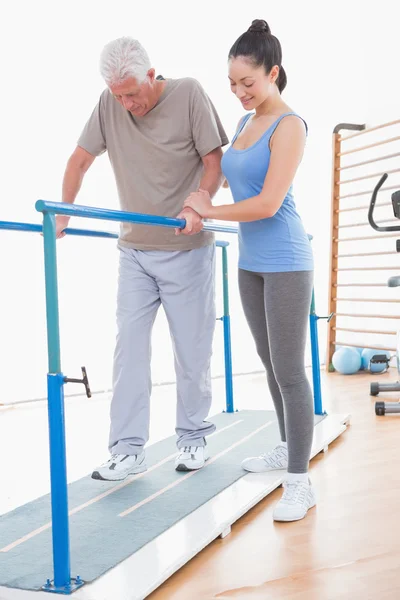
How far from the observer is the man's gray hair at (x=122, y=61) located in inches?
84.4

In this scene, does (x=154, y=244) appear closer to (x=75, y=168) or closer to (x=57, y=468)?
(x=75, y=168)

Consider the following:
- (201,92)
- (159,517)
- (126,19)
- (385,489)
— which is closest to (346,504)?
(385,489)

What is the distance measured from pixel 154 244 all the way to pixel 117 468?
703 mm

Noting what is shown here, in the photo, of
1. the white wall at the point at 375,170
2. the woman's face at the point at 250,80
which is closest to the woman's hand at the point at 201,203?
the woman's face at the point at 250,80

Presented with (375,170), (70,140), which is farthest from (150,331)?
(375,170)

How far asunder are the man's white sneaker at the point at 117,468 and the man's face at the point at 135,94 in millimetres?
1065

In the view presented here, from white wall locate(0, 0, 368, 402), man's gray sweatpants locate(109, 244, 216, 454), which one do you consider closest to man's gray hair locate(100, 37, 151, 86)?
man's gray sweatpants locate(109, 244, 216, 454)

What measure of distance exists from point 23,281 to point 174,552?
251 cm

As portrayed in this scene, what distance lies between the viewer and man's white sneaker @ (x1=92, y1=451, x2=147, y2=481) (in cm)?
235

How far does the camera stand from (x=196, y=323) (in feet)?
8.11

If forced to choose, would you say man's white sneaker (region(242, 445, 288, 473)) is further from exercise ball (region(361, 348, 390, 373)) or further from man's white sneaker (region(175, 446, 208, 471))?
exercise ball (region(361, 348, 390, 373))

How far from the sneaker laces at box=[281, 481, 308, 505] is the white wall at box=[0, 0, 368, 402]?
2247mm

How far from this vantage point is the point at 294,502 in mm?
2135

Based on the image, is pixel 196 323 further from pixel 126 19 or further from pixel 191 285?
pixel 126 19
